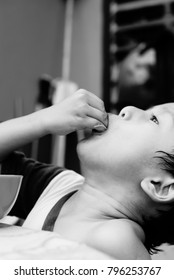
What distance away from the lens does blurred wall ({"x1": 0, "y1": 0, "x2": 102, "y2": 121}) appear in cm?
240

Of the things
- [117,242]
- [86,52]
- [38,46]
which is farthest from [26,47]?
[117,242]

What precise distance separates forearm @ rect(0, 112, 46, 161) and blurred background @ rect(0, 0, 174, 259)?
1.23 meters

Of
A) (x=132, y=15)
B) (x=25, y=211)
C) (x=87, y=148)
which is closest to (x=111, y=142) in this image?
(x=87, y=148)

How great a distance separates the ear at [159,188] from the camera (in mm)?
802

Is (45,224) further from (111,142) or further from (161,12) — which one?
(161,12)

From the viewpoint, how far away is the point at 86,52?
10.0ft

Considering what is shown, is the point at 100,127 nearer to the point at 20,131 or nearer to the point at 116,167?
the point at 116,167

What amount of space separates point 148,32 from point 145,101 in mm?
576

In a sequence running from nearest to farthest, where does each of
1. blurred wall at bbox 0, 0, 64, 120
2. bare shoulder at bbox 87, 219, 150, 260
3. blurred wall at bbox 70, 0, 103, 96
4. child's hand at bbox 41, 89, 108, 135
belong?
bare shoulder at bbox 87, 219, 150, 260
child's hand at bbox 41, 89, 108, 135
blurred wall at bbox 0, 0, 64, 120
blurred wall at bbox 70, 0, 103, 96

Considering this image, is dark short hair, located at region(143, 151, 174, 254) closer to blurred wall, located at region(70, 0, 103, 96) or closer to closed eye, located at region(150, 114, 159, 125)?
closed eye, located at region(150, 114, 159, 125)

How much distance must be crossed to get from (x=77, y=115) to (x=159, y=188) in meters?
0.25

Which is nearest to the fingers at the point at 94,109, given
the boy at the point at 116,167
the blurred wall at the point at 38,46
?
the boy at the point at 116,167

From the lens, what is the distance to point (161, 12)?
2824mm

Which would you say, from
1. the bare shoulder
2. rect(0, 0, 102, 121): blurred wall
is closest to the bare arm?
the bare shoulder
